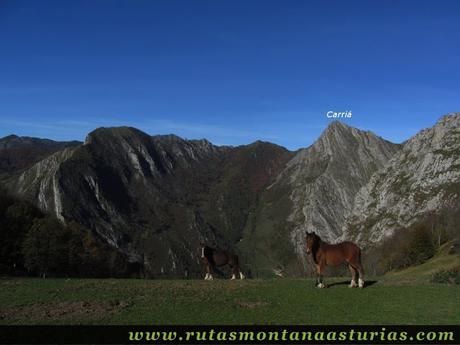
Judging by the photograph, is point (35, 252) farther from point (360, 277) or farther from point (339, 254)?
point (360, 277)

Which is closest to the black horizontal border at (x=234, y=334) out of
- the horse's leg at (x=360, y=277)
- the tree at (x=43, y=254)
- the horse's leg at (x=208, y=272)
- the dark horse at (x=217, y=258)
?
the horse's leg at (x=360, y=277)

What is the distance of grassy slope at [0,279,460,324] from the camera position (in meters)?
16.5

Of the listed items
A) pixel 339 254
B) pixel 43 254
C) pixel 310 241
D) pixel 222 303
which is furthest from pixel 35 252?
pixel 339 254

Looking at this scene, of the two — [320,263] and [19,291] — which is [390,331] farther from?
[19,291]

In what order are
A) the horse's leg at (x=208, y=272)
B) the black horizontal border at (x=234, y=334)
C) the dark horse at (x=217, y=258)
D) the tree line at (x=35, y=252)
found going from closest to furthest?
the black horizontal border at (x=234, y=334), the horse's leg at (x=208, y=272), the dark horse at (x=217, y=258), the tree line at (x=35, y=252)

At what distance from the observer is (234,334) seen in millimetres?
14789

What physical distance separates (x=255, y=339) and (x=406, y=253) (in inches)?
3565

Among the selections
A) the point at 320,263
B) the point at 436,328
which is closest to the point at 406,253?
the point at 320,263

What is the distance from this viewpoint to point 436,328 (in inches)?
610

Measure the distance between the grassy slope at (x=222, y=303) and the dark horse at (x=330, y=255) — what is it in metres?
0.98

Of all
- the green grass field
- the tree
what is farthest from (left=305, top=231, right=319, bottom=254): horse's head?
the tree

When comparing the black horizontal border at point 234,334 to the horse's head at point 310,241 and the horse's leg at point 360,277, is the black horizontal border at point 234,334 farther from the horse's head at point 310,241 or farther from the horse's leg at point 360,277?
the horse's head at point 310,241

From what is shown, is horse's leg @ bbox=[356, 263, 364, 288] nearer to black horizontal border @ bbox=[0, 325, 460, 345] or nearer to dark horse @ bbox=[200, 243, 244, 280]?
black horizontal border @ bbox=[0, 325, 460, 345]

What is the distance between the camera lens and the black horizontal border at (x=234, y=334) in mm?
14352
